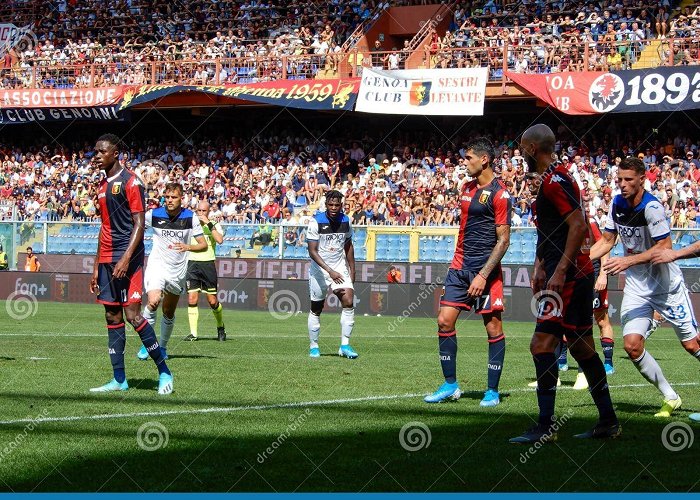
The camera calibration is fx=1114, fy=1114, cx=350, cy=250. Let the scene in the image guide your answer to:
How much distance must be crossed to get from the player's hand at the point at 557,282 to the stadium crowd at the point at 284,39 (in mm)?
24827

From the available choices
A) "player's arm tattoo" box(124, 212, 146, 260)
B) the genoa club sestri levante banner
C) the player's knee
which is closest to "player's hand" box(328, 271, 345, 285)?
the player's knee

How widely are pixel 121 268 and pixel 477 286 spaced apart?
10.6ft

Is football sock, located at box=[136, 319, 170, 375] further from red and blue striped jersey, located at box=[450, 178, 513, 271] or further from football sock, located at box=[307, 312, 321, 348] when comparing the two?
football sock, located at box=[307, 312, 321, 348]

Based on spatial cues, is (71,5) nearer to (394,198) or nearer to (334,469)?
(394,198)

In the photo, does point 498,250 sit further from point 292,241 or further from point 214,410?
point 292,241

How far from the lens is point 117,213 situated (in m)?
10.6

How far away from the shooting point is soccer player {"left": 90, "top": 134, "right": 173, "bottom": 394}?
10.5 metres

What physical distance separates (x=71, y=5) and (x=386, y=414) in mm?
42759

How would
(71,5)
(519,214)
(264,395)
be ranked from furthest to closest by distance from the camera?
(71,5), (519,214), (264,395)

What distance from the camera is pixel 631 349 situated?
362 inches

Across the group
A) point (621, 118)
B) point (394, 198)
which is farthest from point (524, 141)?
point (621, 118)

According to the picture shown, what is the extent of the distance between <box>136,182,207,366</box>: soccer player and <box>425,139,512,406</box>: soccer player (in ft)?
15.4

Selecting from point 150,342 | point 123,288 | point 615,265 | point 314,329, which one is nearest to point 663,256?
point 615,265

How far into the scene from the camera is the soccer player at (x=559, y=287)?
8125mm
